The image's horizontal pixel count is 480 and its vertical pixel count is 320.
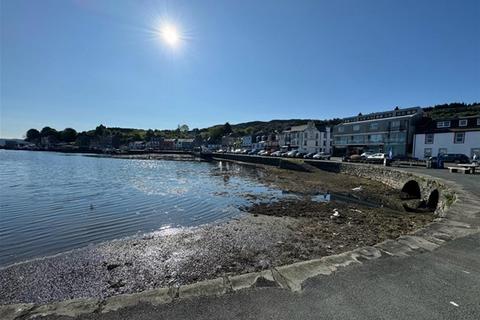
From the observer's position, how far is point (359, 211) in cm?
1472

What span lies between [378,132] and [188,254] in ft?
225

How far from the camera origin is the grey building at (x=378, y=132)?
59.7m

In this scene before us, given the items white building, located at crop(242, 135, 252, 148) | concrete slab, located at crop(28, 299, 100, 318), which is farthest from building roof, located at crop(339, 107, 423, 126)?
concrete slab, located at crop(28, 299, 100, 318)

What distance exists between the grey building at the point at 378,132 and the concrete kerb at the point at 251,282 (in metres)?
62.1

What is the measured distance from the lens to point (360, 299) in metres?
3.84

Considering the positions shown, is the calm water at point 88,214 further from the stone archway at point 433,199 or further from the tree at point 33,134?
the tree at point 33,134

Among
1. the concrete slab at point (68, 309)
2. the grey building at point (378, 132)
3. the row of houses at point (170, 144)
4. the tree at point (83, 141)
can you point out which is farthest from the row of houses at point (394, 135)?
the tree at point (83, 141)

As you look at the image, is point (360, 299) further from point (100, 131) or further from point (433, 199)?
point (100, 131)

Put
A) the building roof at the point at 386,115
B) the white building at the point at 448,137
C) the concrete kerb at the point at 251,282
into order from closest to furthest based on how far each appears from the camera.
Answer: the concrete kerb at the point at 251,282, the white building at the point at 448,137, the building roof at the point at 386,115

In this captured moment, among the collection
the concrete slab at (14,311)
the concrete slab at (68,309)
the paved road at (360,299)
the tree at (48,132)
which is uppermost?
the tree at (48,132)

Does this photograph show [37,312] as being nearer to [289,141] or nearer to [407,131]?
[407,131]

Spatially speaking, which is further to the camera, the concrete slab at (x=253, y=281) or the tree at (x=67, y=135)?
the tree at (x=67, y=135)

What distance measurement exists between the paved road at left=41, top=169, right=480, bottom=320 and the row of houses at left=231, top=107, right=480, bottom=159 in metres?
53.7

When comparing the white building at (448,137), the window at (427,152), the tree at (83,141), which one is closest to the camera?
the white building at (448,137)
